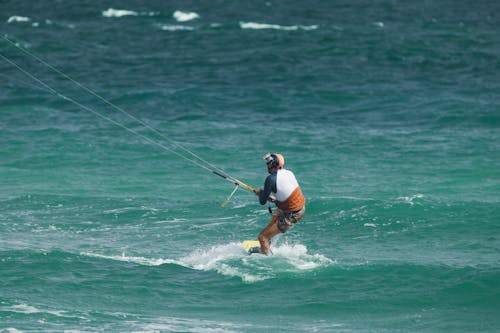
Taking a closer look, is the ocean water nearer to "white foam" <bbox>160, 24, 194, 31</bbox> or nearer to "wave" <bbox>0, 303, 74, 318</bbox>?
"wave" <bbox>0, 303, 74, 318</bbox>

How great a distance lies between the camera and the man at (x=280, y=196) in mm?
17406

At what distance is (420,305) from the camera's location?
53.7 ft

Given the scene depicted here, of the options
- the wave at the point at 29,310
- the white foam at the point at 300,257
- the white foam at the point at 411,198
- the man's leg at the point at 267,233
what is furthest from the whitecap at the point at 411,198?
the wave at the point at 29,310

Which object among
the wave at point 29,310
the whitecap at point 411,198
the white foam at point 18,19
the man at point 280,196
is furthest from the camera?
the white foam at point 18,19

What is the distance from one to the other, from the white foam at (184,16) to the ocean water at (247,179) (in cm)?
637

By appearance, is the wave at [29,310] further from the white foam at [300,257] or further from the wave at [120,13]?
the wave at [120,13]

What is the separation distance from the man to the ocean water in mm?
702

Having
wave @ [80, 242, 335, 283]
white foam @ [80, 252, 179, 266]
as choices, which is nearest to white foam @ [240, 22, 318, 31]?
wave @ [80, 242, 335, 283]

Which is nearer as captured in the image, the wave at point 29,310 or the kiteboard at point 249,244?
the wave at point 29,310

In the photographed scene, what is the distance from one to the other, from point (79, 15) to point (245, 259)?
49286 mm

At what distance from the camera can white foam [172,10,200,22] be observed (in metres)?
63.1

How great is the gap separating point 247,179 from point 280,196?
9.07 metres

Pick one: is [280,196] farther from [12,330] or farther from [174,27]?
[174,27]

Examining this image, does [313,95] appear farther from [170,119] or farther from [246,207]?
[246,207]
